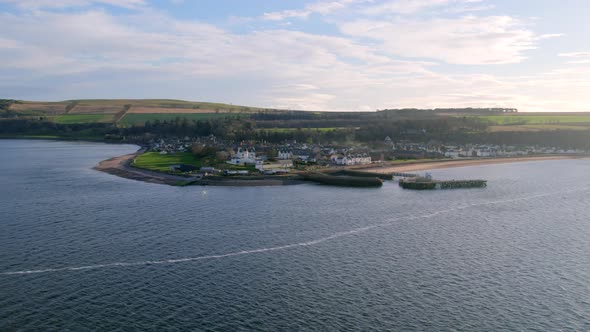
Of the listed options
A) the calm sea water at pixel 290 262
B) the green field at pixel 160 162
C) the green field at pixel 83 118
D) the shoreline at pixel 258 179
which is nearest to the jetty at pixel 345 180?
the shoreline at pixel 258 179

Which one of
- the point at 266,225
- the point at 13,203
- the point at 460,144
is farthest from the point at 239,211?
the point at 460,144

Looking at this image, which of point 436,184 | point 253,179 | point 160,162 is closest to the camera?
point 436,184

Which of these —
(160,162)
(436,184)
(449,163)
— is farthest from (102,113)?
(436,184)

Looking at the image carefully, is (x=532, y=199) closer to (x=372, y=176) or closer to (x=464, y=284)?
(x=372, y=176)

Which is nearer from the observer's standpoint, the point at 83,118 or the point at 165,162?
the point at 165,162

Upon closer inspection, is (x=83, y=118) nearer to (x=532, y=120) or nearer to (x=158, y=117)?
(x=158, y=117)

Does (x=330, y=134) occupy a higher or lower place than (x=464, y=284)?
higher

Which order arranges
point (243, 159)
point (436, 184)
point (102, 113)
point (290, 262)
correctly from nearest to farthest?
point (290, 262) → point (436, 184) → point (243, 159) → point (102, 113)
